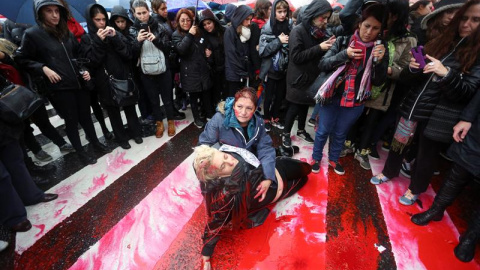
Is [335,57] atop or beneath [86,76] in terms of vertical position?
atop

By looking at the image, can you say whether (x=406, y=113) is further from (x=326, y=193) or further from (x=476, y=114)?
(x=326, y=193)

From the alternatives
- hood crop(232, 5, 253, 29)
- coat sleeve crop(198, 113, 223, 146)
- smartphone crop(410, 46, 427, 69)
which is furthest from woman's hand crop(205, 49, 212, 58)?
smartphone crop(410, 46, 427, 69)

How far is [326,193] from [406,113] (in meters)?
1.23

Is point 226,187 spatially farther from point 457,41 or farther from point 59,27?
point 59,27

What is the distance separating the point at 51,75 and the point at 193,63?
6.50ft

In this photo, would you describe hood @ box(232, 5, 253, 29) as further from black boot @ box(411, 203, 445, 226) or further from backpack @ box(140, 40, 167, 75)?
black boot @ box(411, 203, 445, 226)

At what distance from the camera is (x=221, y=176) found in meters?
1.90

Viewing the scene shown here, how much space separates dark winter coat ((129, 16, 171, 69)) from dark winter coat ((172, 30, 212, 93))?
5.6 inches

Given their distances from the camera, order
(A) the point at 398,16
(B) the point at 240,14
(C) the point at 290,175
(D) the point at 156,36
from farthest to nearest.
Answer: (B) the point at 240,14 → (D) the point at 156,36 → (C) the point at 290,175 → (A) the point at 398,16

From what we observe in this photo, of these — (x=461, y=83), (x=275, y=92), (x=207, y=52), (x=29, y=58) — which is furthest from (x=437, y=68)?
(x=29, y=58)

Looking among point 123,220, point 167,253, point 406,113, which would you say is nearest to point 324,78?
point 406,113

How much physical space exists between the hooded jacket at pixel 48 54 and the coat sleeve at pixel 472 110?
4.13 metres

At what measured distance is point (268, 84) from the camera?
4.18 m

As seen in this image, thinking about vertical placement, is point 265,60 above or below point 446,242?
above
